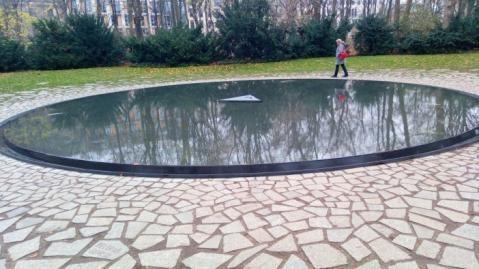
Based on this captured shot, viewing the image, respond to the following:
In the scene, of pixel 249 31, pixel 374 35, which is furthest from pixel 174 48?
→ pixel 374 35

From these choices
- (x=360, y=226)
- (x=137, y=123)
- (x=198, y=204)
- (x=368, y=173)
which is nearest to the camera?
(x=360, y=226)

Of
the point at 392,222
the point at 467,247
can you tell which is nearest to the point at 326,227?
the point at 392,222

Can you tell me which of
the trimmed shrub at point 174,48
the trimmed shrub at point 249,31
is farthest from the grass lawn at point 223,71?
the trimmed shrub at point 249,31

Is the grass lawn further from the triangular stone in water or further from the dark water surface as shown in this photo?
the triangular stone in water

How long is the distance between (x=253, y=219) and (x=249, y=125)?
3804mm

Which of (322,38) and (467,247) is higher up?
(322,38)

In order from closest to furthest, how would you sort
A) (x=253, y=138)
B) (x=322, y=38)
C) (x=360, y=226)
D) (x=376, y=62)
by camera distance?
1. (x=360, y=226)
2. (x=253, y=138)
3. (x=376, y=62)
4. (x=322, y=38)

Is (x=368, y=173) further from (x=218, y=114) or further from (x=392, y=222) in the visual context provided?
(x=218, y=114)

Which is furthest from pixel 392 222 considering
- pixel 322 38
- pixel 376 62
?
pixel 322 38

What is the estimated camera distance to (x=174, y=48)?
2158cm

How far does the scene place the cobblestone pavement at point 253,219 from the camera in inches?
112

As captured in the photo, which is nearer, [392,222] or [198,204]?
[392,222]

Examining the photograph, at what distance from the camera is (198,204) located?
3.82 m

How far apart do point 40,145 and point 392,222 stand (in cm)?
591
